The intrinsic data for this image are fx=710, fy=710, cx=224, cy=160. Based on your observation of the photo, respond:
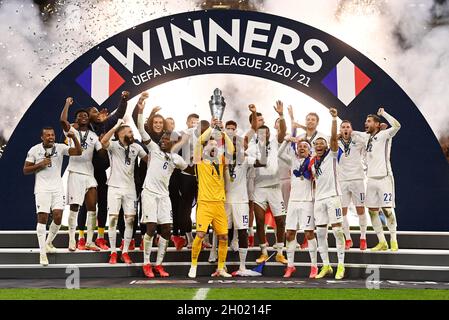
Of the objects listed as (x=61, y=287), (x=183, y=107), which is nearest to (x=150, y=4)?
(x=183, y=107)

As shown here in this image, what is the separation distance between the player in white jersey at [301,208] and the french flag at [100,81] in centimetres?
298

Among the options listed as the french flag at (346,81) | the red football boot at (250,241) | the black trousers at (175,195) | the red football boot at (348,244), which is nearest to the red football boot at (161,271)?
the black trousers at (175,195)

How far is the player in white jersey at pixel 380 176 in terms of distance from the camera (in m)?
→ 9.14

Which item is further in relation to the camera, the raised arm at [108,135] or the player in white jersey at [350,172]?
the player in white jersey at [350,172]

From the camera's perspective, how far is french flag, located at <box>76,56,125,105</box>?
1027 centimetres

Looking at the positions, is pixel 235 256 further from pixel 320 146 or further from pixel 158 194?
pixel 320 146

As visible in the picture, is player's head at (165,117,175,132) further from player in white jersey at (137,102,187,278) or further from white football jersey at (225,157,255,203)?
white football jersey at (225,157,255,203)

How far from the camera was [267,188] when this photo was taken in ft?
30.7

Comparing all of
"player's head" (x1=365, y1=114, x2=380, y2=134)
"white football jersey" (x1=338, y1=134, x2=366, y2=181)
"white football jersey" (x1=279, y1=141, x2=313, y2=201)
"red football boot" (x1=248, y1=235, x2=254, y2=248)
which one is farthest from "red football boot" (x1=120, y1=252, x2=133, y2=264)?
"player's head" (x1=365, y1=114, x2=380, y2=134)

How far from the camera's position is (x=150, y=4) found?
34.6 feet

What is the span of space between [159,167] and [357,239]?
9.61 ft

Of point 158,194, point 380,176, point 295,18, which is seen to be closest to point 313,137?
point 380,176

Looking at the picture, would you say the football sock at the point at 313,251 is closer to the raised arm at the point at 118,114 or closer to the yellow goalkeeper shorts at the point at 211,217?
the yellow goalkeeper shorts at the point at 211,217

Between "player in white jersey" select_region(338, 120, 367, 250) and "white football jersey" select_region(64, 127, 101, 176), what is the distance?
3.28 m
